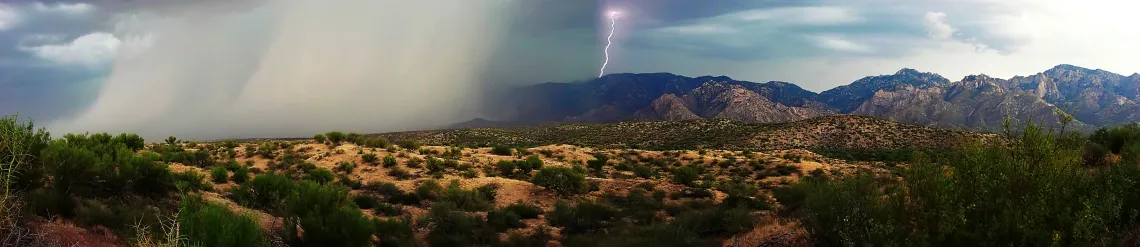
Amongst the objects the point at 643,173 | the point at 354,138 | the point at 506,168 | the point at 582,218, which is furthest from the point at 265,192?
the point at 354,138

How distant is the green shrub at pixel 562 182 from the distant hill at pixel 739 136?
3643 cm

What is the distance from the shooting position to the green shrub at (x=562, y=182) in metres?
26.4

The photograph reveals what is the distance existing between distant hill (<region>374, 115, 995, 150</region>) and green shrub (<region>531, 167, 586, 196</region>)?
A: 36426 mm

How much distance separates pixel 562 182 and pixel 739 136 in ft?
190

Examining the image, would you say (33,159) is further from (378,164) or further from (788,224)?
(378,164)

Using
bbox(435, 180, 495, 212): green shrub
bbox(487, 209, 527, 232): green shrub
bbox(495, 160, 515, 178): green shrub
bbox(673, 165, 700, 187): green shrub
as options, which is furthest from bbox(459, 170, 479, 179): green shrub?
bbox(673, 165, 700, 187): green shrub

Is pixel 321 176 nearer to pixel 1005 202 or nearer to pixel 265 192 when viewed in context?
pixel 265 192

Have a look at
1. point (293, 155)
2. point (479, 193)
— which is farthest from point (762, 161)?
point (293, 155)

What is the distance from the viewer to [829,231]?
438 inches

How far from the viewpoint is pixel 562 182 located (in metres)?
26.5

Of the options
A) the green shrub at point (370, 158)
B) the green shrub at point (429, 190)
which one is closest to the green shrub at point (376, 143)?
the green shrub at point (370, 158)

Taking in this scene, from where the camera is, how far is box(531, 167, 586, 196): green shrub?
26405 mm

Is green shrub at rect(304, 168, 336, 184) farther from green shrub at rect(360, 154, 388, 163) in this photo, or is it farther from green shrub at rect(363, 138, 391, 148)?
green shrub at rect(363, 138, 391, 148)

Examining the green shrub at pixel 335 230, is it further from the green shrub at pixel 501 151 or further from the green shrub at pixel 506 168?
the green shrub at pixel 501 151
